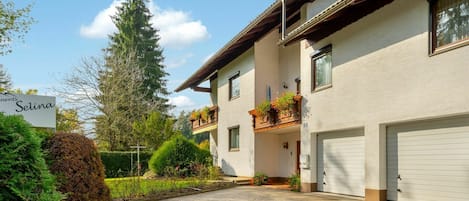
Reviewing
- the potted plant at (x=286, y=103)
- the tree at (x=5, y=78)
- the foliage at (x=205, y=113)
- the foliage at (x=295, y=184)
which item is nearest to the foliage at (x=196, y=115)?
the foliage at (x=205, y=113)

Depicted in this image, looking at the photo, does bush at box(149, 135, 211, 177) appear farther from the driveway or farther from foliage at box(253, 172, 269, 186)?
the driveway

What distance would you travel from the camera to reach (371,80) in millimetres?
11523

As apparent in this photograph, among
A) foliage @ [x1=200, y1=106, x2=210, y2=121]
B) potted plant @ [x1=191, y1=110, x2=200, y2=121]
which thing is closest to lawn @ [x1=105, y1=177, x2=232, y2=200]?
foliage @ [x1=200, y1=106, x2=210, y2=121]

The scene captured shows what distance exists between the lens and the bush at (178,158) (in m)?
21.2

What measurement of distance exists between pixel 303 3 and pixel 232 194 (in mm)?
7466

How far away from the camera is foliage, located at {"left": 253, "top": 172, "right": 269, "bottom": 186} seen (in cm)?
1819

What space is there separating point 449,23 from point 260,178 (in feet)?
35.6

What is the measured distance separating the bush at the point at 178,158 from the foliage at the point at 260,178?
3.68m

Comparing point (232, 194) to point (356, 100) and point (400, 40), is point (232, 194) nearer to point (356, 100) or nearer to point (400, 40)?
point (356, 100)

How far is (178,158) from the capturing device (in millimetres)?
21688

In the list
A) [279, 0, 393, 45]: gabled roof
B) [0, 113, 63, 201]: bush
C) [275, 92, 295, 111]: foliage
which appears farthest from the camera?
[275, 92, 295, 111]: foliage

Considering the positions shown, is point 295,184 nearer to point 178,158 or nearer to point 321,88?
point 321,88

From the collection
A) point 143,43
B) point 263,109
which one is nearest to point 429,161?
point 263,109

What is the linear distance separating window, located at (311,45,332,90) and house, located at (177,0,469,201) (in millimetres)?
34
